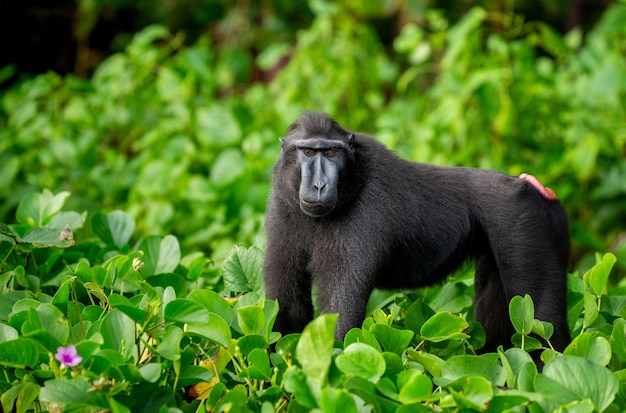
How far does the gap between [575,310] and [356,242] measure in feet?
3.47

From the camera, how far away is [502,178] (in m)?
4.03

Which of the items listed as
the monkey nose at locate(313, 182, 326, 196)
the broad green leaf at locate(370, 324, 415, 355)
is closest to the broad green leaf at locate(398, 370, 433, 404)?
the broad green leaf at locate(370, 324, 415, 355)

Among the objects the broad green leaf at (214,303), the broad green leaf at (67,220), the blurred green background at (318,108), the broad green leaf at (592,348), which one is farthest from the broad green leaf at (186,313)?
the blurred green background at (318,108)

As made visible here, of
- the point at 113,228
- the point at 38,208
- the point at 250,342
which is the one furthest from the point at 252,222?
the point at 250,342

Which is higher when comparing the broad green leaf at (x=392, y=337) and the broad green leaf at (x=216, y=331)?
the broad green leaf at (x=216, y=331)

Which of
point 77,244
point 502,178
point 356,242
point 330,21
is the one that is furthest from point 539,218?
point 330,21

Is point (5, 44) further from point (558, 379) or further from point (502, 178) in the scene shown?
point (558, 379)

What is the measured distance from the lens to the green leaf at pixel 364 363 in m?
2.68

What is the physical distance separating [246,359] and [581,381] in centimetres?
117

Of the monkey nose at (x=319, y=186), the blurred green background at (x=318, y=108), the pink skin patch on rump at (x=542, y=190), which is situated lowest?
Result: the blurred green background at (x=318, y=108)

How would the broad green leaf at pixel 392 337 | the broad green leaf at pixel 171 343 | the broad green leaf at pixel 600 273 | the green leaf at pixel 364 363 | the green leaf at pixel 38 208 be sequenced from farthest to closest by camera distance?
the green leaf at pixel 38 208, the broad green leaf at pixel 600 273, the broad green leaf at pixel 392 337, the broad green leaf at pixel 171 343, the green leaf at pixel 364 363

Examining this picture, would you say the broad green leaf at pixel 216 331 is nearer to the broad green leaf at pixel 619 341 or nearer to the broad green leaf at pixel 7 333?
the broad green leaf at pixel 7 333

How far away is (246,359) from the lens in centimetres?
309

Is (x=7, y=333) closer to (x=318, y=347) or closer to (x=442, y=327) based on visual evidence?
(x=318, y=347)
